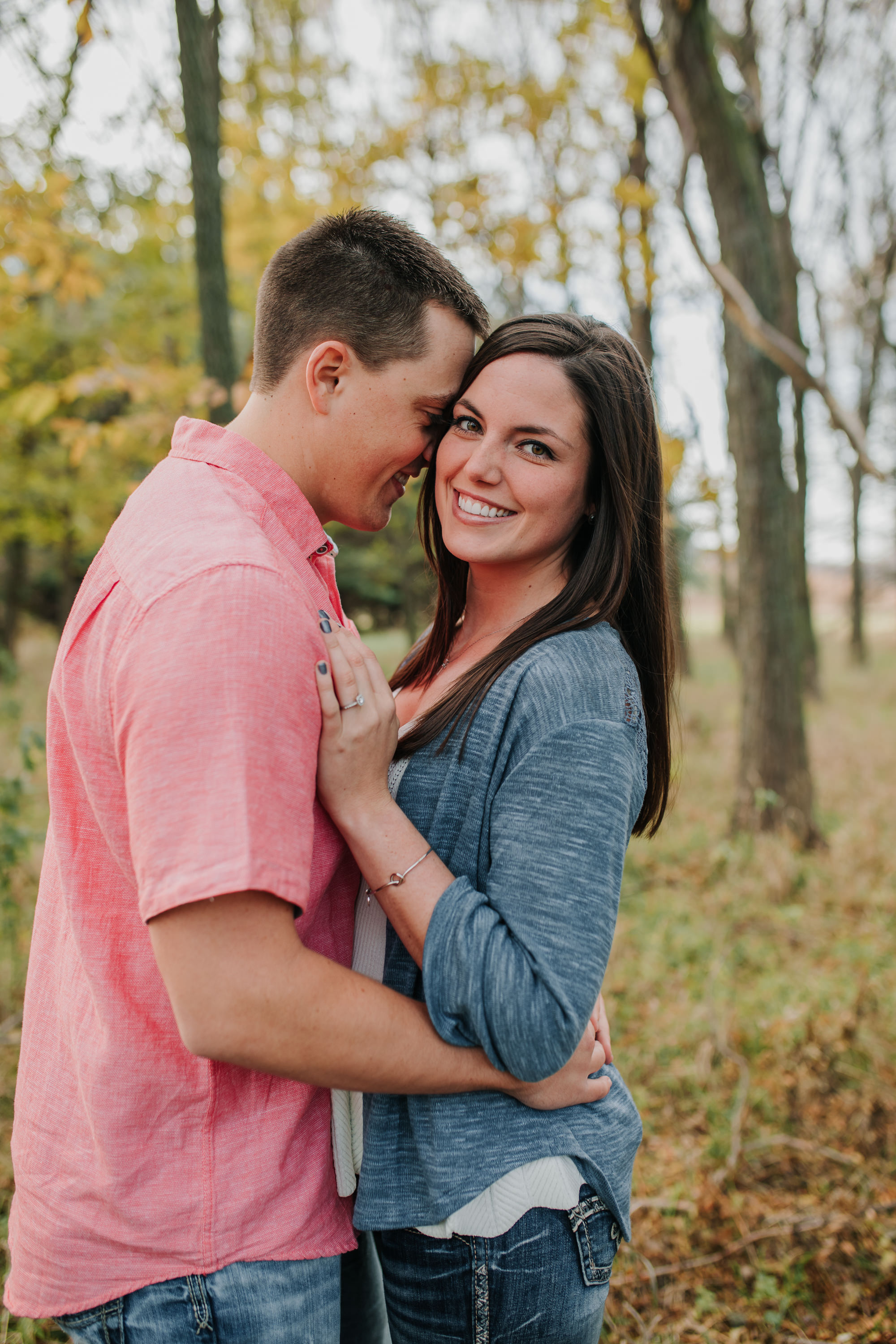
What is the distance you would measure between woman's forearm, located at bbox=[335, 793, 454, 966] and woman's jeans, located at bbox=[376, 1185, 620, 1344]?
17.2 inches

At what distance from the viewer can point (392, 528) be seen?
27.5 ft

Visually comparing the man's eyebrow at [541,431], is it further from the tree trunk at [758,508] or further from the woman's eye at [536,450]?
the tree trunk at [758,508]

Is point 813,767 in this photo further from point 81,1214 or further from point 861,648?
point 861,648

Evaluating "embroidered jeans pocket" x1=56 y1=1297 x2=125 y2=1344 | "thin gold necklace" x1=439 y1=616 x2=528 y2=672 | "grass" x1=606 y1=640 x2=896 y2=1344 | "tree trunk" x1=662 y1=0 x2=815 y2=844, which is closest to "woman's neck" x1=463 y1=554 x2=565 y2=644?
"thin gold necklace" x1=439 y1=616 x2=528 y2=672

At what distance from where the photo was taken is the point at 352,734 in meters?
1.20

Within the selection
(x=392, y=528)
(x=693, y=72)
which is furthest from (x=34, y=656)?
(x=693, y=72)

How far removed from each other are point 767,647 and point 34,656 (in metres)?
16.3

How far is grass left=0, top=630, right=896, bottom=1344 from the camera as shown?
2.57 metres

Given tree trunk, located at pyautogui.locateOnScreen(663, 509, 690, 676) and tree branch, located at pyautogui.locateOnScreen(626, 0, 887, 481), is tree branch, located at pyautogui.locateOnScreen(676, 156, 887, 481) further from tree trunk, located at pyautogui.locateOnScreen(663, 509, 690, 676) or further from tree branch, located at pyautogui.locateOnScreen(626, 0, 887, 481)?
tree trunk, located at pyautogui.locateOnScreen(663, 509, 690, 676)

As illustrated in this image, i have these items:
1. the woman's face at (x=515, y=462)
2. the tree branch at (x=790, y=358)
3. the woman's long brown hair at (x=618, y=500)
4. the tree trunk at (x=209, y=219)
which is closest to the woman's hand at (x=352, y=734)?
the woman's long brown hair at (x=618, y=500)

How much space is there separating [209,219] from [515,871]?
129 inches

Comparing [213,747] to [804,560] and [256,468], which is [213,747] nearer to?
[256,468]

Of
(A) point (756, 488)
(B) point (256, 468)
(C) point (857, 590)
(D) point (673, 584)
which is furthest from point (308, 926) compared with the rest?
(C) point (857, 590)

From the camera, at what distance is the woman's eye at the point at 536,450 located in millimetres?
1659
